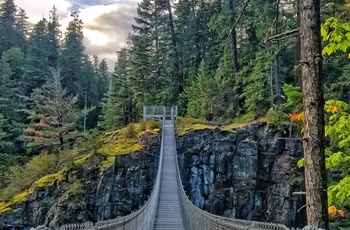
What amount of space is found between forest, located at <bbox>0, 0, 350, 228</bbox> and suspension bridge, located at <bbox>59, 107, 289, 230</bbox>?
13.6 feet

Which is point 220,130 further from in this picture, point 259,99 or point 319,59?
point 319,59

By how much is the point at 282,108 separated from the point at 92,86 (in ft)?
83.4

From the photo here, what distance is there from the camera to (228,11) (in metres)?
19.8

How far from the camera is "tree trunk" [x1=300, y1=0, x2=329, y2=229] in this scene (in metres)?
3.41

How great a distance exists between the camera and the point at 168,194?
1190 cm

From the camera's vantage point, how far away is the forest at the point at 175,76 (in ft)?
56.6

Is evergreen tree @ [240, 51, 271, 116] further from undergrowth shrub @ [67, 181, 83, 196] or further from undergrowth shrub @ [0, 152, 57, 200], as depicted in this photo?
undergrowth shrub @ [0, 152, 57, 200]

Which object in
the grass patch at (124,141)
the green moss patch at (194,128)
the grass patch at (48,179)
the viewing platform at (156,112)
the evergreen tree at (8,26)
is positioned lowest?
the grass patch at (48,179)

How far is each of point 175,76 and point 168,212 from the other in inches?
691

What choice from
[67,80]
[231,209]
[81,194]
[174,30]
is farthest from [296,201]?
[67,80]

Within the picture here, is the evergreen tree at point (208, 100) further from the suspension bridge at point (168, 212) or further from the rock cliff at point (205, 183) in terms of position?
the rock cliff at point (205, 183)

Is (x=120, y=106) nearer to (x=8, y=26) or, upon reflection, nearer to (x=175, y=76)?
(x=175, y=76)

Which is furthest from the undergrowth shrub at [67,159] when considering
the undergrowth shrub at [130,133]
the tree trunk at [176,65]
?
the tree trunk at [176,65]

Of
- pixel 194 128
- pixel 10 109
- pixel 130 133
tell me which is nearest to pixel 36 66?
pixel 10 109
